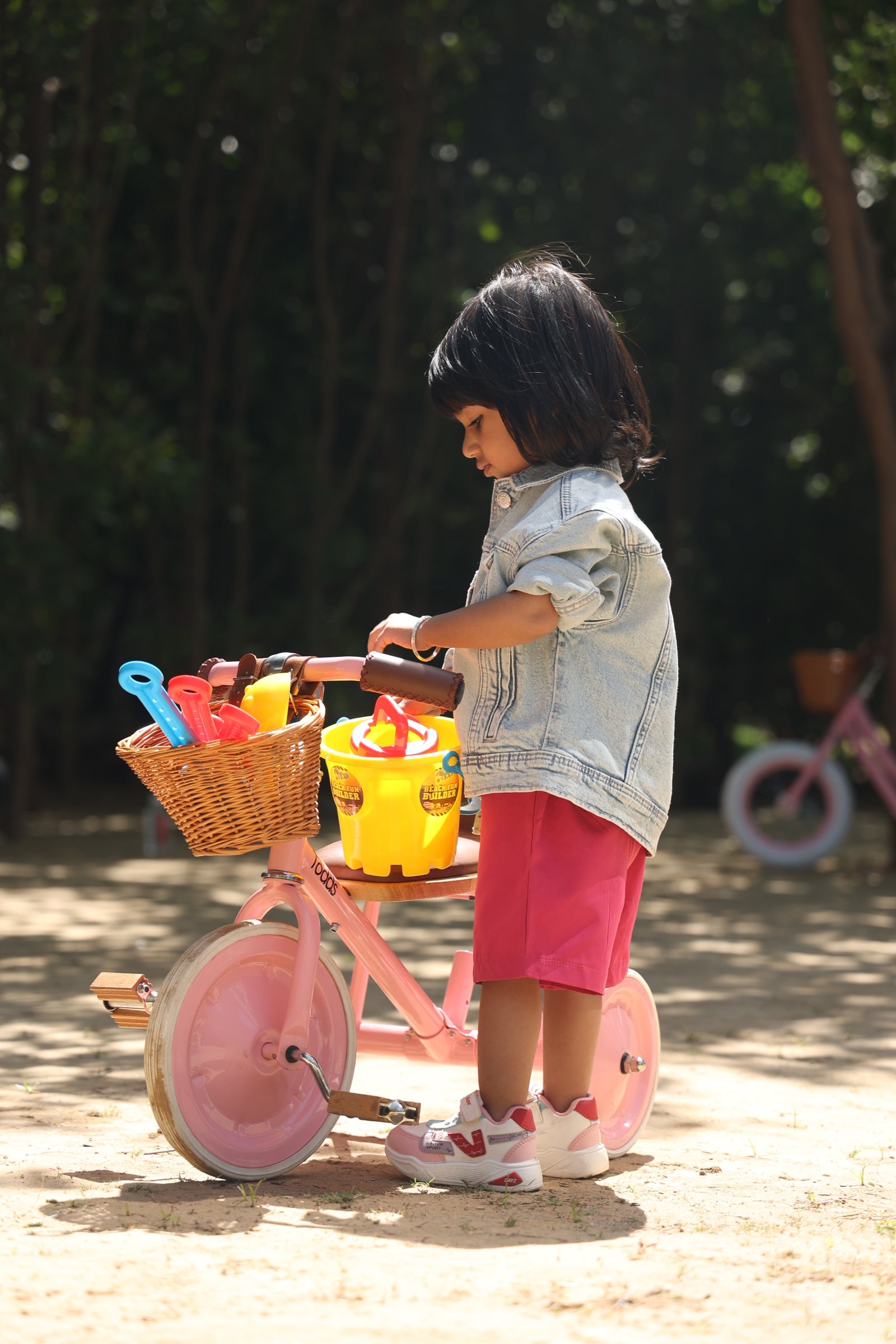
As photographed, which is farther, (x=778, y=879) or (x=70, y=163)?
(x=70, y=163)

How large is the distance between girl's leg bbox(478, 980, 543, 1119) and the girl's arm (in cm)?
62

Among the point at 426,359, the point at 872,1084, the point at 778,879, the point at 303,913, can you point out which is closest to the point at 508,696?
the point at 303,913

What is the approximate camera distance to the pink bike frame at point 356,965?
2.85m

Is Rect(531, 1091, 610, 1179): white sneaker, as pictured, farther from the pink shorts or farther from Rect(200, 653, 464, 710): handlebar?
Rect(200, 653, 464, 710): handlebar

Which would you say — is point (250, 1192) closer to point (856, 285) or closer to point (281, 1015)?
point (281, 1015)

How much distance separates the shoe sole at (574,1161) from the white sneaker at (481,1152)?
70 millimetres

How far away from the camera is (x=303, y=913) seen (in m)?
2.89

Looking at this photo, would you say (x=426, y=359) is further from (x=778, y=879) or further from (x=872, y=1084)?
(x=872, y=1084)

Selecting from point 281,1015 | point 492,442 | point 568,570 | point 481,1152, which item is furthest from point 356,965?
point 492,442

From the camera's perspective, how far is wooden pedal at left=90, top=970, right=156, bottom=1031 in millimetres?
2785

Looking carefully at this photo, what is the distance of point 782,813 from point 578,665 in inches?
230

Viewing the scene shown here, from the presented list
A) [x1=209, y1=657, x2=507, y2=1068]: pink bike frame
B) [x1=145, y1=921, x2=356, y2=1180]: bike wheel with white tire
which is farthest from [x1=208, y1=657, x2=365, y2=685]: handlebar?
[x1=145, y1=921, x2=356, y2=1180]: bike wheel with white tire

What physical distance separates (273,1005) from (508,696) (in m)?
0.74

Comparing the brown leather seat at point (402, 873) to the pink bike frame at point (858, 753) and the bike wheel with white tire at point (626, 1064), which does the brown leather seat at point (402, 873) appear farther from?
the pink bike frame at point (858, 753)
